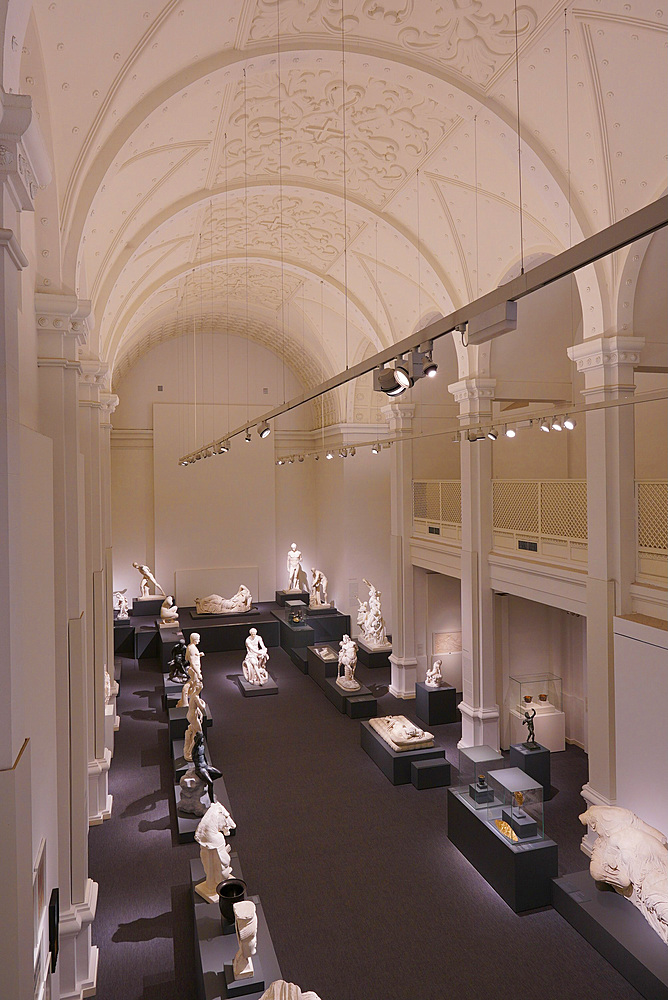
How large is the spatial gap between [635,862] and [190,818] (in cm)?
611

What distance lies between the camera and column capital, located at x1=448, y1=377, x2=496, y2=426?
12141 mm

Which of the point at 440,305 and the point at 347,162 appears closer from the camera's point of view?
the point at 347,162

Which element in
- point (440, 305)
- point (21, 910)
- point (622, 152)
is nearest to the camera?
point (21, 910)

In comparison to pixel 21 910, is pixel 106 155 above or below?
above

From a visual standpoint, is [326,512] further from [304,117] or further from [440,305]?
[304,117]

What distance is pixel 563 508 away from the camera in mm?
10141

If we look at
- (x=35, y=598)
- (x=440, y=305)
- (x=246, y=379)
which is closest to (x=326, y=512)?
(x=246, y=379)

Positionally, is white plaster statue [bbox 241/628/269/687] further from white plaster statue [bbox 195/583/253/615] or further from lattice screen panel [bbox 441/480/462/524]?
lattice screen panel [bbox 441/480/462/524]

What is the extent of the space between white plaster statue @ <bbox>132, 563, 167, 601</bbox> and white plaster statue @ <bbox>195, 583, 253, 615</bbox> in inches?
61.4

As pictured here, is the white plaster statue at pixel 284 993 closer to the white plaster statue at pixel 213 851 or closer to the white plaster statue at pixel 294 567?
the white plaster statue at pixel 213 851

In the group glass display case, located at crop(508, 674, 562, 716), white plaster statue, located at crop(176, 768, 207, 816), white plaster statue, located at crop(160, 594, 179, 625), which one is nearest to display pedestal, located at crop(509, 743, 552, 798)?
glass display case, located at crop(508, 674, 562, 716)

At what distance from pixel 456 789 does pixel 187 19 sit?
32.3 ft

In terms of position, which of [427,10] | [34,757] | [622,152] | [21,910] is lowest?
[21,910]

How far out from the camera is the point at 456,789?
944 cm
